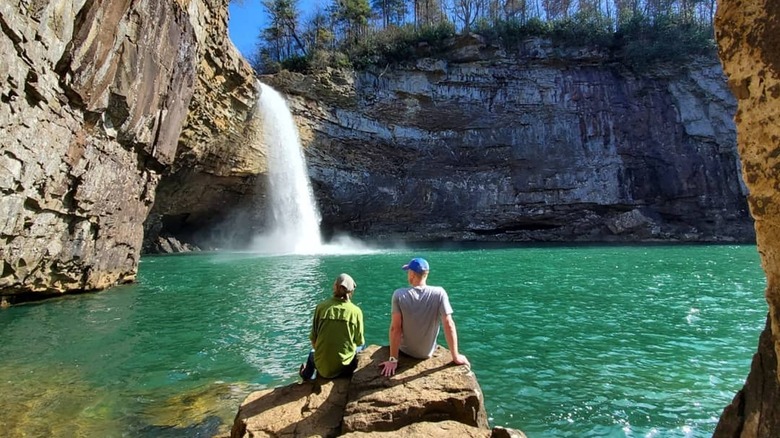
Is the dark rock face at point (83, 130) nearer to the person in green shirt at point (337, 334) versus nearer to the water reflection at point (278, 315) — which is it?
the water reflection at point (278, 315)

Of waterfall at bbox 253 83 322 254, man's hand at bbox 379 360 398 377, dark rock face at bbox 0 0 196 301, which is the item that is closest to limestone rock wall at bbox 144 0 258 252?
waterfall at bbox 253 83 322 254

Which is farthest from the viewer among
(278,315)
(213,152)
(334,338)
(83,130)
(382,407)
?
(213,152)

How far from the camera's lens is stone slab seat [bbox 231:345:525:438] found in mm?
3197

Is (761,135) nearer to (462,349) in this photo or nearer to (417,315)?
(417,315)

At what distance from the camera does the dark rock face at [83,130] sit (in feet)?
28.3

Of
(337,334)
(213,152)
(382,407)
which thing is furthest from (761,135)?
(213,152)

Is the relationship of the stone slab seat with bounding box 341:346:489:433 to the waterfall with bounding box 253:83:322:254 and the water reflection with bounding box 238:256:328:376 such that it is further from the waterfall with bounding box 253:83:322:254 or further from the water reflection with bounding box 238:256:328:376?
the waterfall with bounding box 253:83:322:254

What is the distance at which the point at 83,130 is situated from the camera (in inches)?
437

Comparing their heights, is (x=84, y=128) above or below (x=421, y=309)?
above

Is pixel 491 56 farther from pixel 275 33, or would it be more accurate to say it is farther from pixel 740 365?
pixel 740 365

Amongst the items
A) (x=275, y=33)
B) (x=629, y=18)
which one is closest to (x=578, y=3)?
(x=629, y=18)

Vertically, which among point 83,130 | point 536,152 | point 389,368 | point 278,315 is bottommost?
point 278,315

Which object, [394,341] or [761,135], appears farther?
[394,341]

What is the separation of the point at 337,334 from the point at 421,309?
0.81 metres
